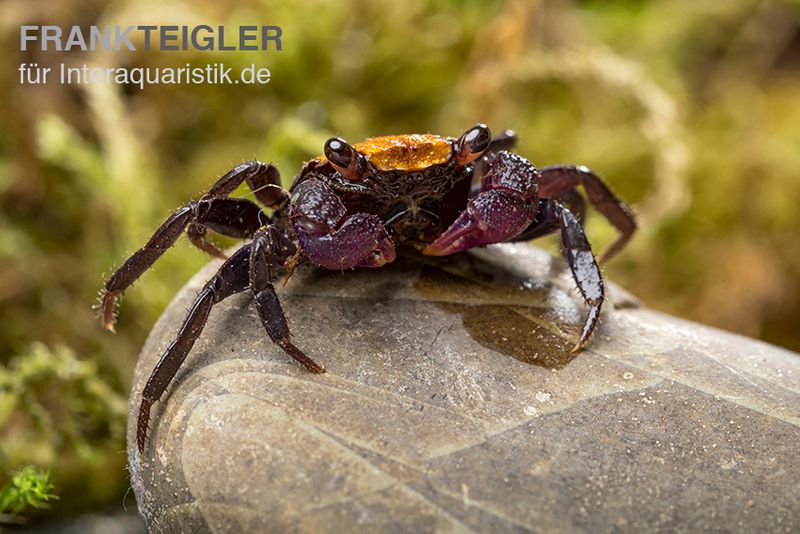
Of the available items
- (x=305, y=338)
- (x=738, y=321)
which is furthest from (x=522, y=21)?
(x=305, y=338)

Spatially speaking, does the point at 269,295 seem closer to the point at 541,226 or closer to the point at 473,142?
the point at 473,142

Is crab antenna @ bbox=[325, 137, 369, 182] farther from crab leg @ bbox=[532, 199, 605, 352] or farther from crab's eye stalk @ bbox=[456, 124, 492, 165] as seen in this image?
crab leg @ bbox=[532, 199, 605, 352]

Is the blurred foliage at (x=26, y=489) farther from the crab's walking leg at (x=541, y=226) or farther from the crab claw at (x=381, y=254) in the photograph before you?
the crab's walking leg at (x=541, y=226)

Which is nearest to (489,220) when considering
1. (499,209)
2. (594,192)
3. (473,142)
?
(499,209)

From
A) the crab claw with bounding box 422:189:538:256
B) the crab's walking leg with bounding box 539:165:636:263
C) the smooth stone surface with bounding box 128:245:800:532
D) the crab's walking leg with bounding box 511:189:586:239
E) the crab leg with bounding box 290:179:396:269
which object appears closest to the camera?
the smooth stone surface with bounding box 128:245:800:532

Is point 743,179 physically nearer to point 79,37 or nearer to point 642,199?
point 642,199

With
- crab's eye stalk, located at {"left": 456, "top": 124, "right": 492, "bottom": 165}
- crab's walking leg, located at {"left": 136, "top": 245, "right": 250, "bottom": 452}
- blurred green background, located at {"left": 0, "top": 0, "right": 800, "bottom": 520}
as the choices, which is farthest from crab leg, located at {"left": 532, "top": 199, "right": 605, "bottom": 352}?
blurred green background, located at {"left": 0, "top": 0, "right": 800, "bottom": 520}
